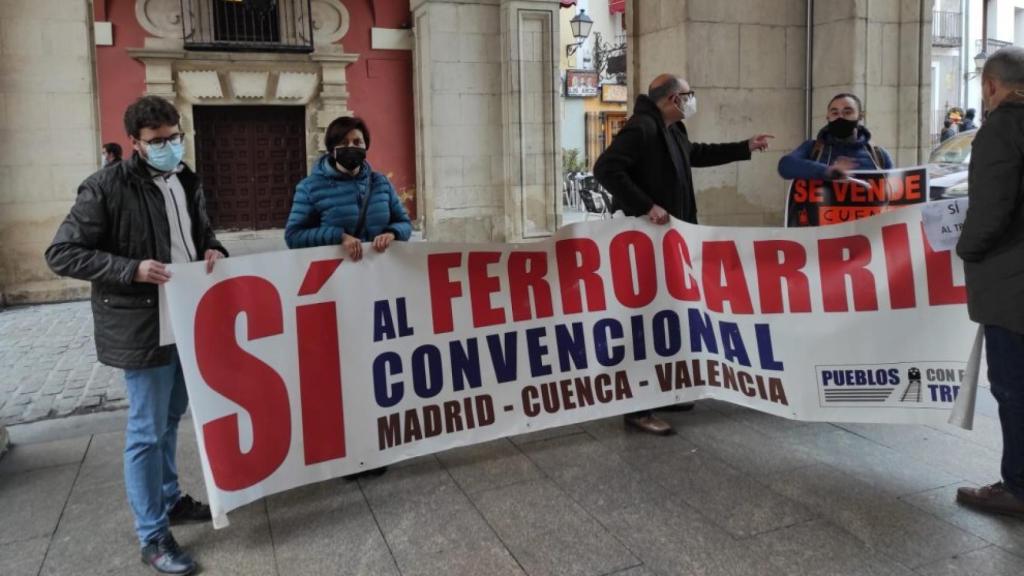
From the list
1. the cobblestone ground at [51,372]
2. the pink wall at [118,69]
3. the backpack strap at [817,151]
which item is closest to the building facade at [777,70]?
the backpack strap at [817,151]

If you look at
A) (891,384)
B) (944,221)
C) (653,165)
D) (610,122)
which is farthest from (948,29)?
(891,384)

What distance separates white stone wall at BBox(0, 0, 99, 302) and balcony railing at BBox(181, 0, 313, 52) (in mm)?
3329

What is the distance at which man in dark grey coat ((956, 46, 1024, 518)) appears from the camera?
304 cm

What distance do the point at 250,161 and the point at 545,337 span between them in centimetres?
1176

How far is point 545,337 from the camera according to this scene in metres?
4.10

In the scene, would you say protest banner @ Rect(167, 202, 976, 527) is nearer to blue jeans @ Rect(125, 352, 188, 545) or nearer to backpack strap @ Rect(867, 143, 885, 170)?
blue jeans @ Rect(125, 352, 188, 545)

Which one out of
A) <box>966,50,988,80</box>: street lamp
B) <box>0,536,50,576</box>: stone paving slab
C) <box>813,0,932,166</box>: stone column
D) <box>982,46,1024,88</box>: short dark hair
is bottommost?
<box>0,536,50,576</box>: stone paving slab

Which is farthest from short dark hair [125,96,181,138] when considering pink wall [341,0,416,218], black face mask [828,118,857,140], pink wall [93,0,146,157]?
pink wall [341,0,416,218]

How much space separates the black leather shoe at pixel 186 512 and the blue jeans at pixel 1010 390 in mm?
3342

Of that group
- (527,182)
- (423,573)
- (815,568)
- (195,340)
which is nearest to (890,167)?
(815,568)

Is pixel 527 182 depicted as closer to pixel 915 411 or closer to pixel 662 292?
pixel 662 292

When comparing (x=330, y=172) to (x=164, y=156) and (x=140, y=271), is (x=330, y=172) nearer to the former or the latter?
(x=164, y=156)

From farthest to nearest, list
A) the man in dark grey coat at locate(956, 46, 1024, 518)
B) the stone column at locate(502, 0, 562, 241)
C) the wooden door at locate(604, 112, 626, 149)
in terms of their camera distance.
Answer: the wooden door at locate(604, 112, 626, 149), the stone column at locate(502, 0, 562, 241), the man in dark grey coat at locate(956, 46, 1024, 518)

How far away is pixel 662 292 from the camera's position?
4297 mm
